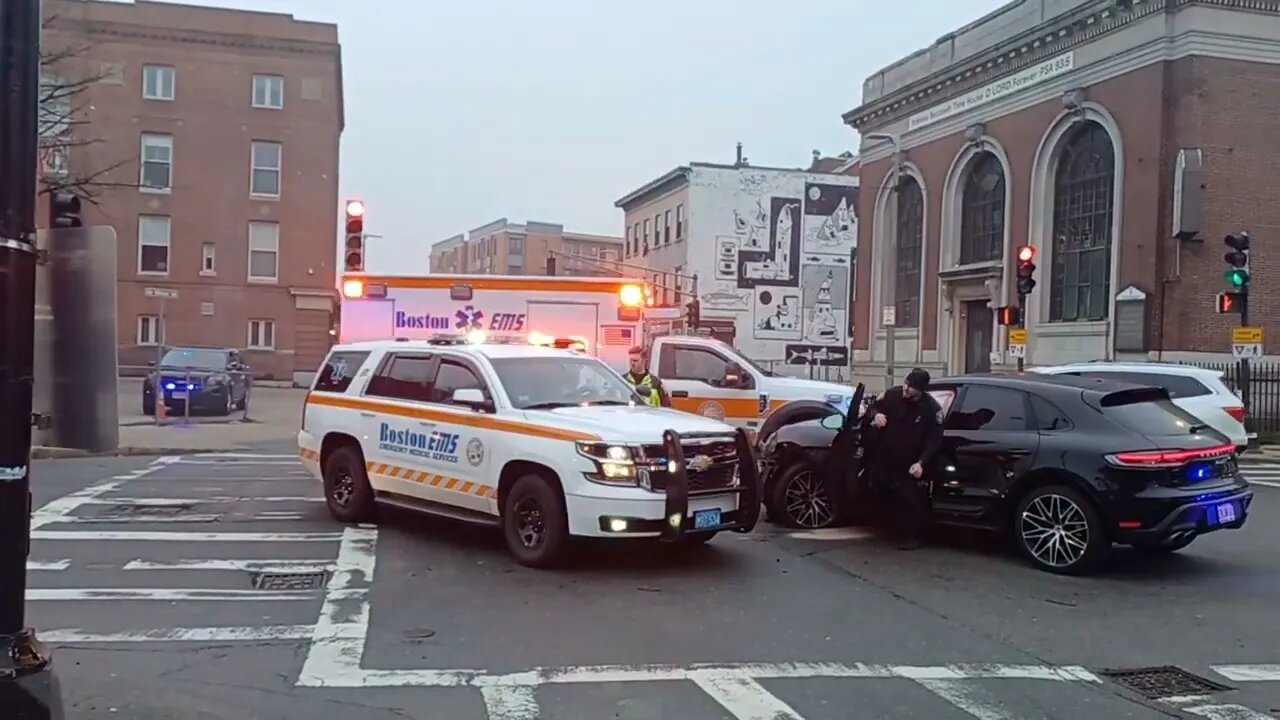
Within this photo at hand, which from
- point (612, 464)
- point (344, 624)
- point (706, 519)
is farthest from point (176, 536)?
point (706, 519)

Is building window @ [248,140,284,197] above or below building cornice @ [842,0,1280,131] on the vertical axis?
below

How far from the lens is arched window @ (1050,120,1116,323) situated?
2895 centimetres

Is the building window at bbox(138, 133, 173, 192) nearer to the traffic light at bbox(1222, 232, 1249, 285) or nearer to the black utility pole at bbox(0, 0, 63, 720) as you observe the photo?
the traffic light at bbox(1222, 232, 1249, 285)

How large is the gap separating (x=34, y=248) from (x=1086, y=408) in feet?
25.8

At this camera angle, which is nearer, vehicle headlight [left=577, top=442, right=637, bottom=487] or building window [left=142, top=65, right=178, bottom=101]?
vehicle headlight [left=577, top=442, right=637, bottom=487]

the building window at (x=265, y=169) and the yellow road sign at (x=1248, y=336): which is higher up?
the building window at (x=265, y=169)

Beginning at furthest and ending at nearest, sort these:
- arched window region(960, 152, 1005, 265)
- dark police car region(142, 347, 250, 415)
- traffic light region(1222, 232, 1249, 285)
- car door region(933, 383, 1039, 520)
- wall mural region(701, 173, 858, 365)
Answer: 1. wall mural region(701, 173, 858, 365)
2. arched window region(960, 152, 1005, 265)
3. dark police car region(142, 347, 250, 415)
4. traffic light region(1222, 232, 1249, 285)
5. car door region(933, 383, 1039, 520)

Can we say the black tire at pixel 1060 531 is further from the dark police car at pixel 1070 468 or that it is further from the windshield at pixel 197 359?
the windshield at pixel 197 359

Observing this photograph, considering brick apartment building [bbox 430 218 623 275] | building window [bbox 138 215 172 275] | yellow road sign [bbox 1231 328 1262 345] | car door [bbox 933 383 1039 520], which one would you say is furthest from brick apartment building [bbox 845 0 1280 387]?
brick apartment building [bbox 430 218 623 275]

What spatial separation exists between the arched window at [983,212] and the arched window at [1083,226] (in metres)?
2.41

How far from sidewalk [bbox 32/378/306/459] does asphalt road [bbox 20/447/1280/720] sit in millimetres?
6487

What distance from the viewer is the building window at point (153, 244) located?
45812mm

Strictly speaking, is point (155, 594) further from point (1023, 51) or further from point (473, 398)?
point (1023, 51)

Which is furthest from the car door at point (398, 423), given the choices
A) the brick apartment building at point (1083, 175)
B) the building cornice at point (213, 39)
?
the building cornice at point (213, 39)
